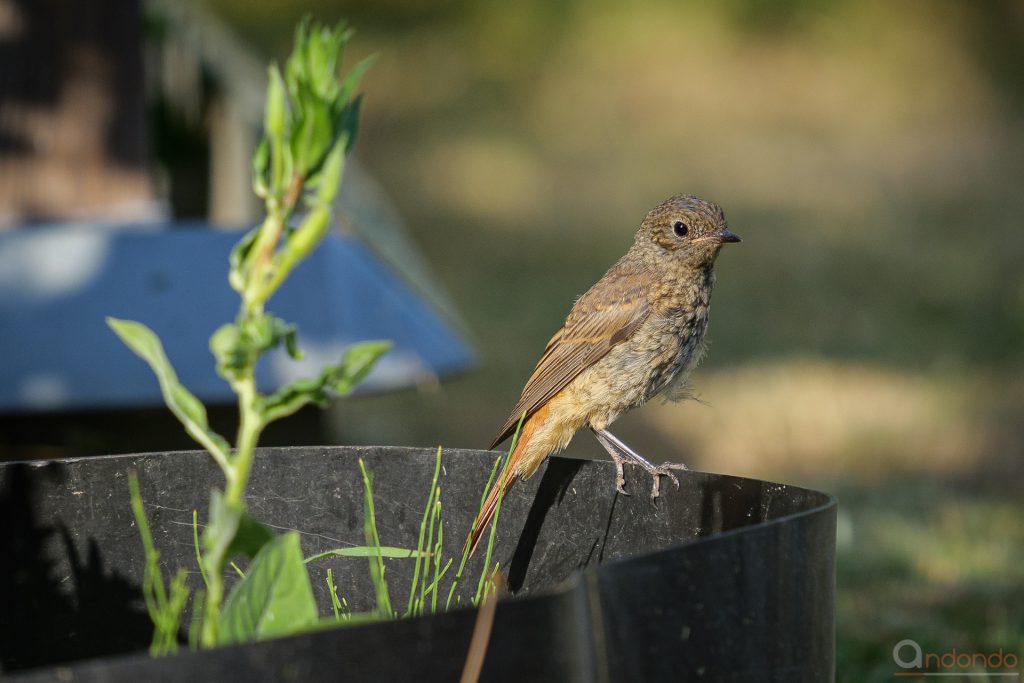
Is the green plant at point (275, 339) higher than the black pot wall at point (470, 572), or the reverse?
the green plant at point (275, 339)

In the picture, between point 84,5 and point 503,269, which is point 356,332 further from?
point 503,269

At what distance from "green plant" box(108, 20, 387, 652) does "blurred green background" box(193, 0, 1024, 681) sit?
8.95 feet

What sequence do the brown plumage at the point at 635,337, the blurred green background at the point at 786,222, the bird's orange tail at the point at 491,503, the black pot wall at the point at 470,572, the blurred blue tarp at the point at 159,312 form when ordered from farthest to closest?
the blurred green background at the point at 786,222 < the blurred blue tarp at the point at 159,312 < the brown plumage at the point at 635,337 < the bird's orange tail at the point at 491,503 < the black pot wall at the point at 470,572

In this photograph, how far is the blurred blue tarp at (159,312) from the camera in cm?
413

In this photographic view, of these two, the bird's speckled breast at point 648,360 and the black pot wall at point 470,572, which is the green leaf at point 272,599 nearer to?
the black pot wall at point 470,572

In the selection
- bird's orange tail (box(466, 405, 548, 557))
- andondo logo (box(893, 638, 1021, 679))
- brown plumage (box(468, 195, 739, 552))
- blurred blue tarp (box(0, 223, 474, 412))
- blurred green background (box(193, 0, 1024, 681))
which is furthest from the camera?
blurred green background (box(193, 0, 1024, 681))

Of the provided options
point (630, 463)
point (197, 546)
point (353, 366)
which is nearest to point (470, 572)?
point (197, 546)

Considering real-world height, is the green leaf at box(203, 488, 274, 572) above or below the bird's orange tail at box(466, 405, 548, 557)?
above

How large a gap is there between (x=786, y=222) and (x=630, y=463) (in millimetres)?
9006

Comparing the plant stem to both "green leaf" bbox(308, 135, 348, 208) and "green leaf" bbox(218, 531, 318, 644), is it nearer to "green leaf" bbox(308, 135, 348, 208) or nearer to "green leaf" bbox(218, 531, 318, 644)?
"green leaf" bbox(218, 531, 318, 644)

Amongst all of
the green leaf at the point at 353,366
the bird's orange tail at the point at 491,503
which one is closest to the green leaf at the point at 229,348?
the green leaf at the point at 353,366

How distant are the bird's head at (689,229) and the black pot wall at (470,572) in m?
1.04

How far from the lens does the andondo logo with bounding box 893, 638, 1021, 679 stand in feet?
12.0

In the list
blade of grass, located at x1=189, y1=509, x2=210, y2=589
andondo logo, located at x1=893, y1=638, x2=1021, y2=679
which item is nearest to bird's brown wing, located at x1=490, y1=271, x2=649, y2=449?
blade of grass, located at x1=189, y1=509, x2=210, y2=589
